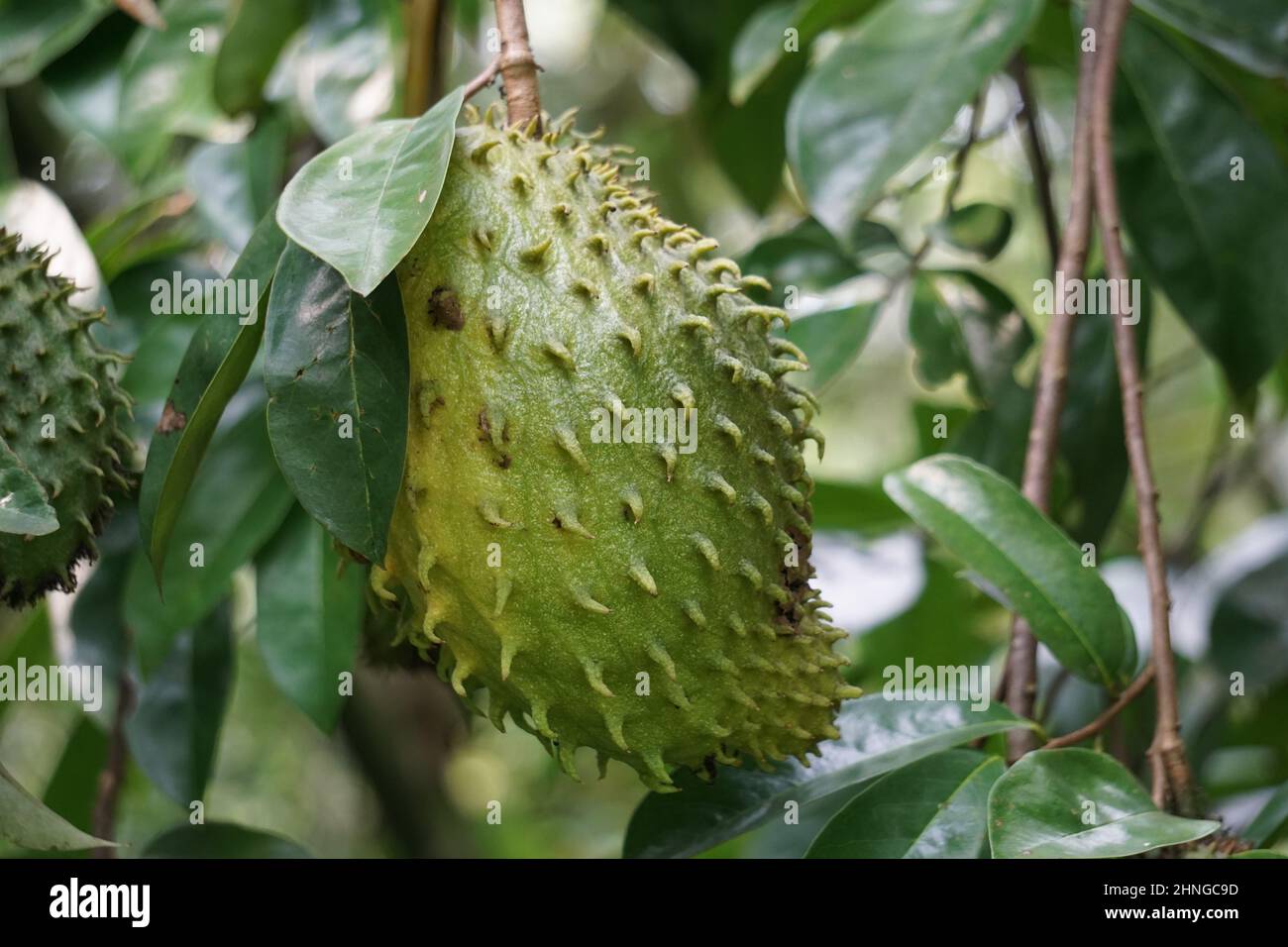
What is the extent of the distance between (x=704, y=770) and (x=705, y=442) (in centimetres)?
35

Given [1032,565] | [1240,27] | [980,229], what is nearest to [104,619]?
[1032,565]

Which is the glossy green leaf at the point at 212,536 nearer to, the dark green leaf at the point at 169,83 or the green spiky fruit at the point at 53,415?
the green spiky fruit at the point at 53,415

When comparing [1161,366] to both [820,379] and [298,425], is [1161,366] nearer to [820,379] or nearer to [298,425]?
[820,379]

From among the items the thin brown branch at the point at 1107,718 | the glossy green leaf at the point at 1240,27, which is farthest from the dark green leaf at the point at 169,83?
the thin brown branch at the point at 1107,718

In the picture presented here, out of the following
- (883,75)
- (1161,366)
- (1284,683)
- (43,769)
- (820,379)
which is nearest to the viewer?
(883,75)

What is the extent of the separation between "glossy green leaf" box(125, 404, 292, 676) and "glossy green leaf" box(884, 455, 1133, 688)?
88cm

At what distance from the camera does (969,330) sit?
6.31ft

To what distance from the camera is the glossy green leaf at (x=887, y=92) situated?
1.53 m

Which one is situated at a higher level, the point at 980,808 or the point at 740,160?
the point at 740,160

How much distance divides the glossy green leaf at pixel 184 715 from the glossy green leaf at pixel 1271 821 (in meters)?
1.45

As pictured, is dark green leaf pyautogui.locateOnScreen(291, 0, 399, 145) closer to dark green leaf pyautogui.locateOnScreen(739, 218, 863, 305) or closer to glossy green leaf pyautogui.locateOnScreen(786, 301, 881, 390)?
dark green leaf pyautogui.locateOnScreen(739, 218, 863, 305)

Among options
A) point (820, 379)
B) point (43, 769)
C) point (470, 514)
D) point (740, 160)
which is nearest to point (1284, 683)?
point (820, 379)

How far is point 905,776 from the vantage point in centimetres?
131

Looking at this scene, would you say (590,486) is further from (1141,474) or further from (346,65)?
(346,65)
